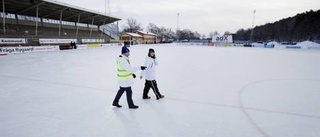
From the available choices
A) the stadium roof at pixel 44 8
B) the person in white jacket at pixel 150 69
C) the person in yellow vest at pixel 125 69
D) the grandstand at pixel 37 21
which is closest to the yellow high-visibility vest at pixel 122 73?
the person in yellow vest at pixel 125 69

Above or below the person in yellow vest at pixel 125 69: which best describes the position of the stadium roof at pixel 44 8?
above

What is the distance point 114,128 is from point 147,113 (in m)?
0.85

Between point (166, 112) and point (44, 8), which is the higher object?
point (44, 8)

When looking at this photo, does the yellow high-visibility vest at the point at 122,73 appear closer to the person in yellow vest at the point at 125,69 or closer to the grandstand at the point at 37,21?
the person in yellow vest at the point at 125,69

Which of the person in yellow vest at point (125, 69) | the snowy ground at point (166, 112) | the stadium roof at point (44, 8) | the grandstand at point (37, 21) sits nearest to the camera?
the snowy ground at point (166, 112)

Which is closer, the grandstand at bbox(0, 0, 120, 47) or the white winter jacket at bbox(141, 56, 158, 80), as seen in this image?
the white winter jacket at bbox(141, 56, 158, 80)

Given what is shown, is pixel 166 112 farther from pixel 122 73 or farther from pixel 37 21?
pixel 37 21

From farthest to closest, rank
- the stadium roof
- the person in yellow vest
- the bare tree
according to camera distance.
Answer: the bare tree, the stadium roof, the person in yellow vest

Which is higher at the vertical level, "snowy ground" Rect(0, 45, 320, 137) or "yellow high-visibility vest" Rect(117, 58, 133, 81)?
"yellow high-visibility vest" Rect(117, 58, 133, 81)

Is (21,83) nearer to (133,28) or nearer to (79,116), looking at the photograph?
(79,116)

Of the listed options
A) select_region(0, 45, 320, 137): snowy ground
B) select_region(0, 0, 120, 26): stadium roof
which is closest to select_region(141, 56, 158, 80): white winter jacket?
select_region(0, 45, 320, 137): snowy ground

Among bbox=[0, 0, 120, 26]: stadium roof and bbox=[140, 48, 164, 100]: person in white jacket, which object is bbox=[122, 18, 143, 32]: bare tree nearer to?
bbox=[0, 0, 120, 26]: stadium roof

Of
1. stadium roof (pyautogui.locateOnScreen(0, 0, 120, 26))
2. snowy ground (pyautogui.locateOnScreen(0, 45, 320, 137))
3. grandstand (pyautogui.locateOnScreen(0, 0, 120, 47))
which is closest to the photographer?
snowy ground (pyautogui.locateOnScreen(0, 45, 320, 137))

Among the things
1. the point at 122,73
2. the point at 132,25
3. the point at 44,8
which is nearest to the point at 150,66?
the point at 122,73
